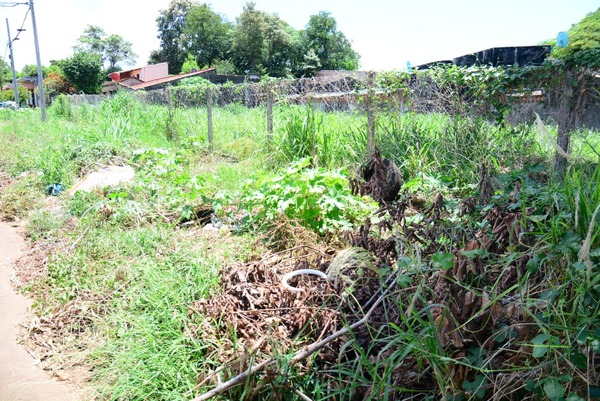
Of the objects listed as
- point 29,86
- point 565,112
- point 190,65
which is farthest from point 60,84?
point 565,112

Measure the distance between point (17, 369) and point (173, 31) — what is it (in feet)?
197

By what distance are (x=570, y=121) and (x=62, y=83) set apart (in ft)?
182

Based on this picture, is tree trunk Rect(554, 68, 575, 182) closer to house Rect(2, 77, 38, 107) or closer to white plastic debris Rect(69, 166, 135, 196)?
white plastic debris Rect(69, 166, 135, 196)

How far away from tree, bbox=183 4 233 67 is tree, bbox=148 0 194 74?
3.11 meters

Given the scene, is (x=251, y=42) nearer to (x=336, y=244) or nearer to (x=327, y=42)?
(x=327, y=42)

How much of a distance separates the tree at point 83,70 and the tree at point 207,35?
1058 cm

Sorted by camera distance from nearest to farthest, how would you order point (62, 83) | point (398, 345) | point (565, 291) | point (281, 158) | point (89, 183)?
point (565, 291) → point (398, 345) → point (89, 183) → point (281, 158) → point (62, 83)

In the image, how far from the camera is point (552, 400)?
1.45 m

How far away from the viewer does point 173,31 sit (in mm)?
57188

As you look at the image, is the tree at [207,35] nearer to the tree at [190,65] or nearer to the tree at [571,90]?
the tree at [190,65]

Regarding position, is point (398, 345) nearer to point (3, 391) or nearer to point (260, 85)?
point (3, 391)

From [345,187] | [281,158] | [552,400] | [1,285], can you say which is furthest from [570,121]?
[1,285]

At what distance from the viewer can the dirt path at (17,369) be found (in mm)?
2771

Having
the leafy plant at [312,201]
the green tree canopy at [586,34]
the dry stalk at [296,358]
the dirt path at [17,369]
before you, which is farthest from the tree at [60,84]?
the dry stalk at [296,358]
